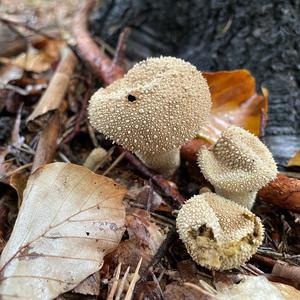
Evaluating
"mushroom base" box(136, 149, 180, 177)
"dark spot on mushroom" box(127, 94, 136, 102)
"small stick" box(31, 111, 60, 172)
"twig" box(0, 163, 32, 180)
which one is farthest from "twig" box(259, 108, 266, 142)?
"twig" box(0, 163, 32, 180)

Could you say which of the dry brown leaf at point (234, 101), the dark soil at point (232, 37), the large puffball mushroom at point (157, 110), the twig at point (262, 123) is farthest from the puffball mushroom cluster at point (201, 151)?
the dark soil at point (232, 37)

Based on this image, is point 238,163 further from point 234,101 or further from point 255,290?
A: point 234,101

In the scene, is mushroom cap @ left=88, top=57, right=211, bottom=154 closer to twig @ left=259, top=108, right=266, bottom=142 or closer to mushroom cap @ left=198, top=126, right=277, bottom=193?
mushroom cap @ left=198, top=126, right=277, bottom=193

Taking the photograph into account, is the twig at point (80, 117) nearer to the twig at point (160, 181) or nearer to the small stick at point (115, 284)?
the twig at point (160, 181)

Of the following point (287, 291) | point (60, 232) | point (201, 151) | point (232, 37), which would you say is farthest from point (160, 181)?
point (232, 37)

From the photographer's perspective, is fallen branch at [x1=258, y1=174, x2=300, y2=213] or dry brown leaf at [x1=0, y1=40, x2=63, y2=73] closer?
fallen branch at [x1=258, y1=174, x2=300, y2=213]

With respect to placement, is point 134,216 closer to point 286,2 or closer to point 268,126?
point 268,126
